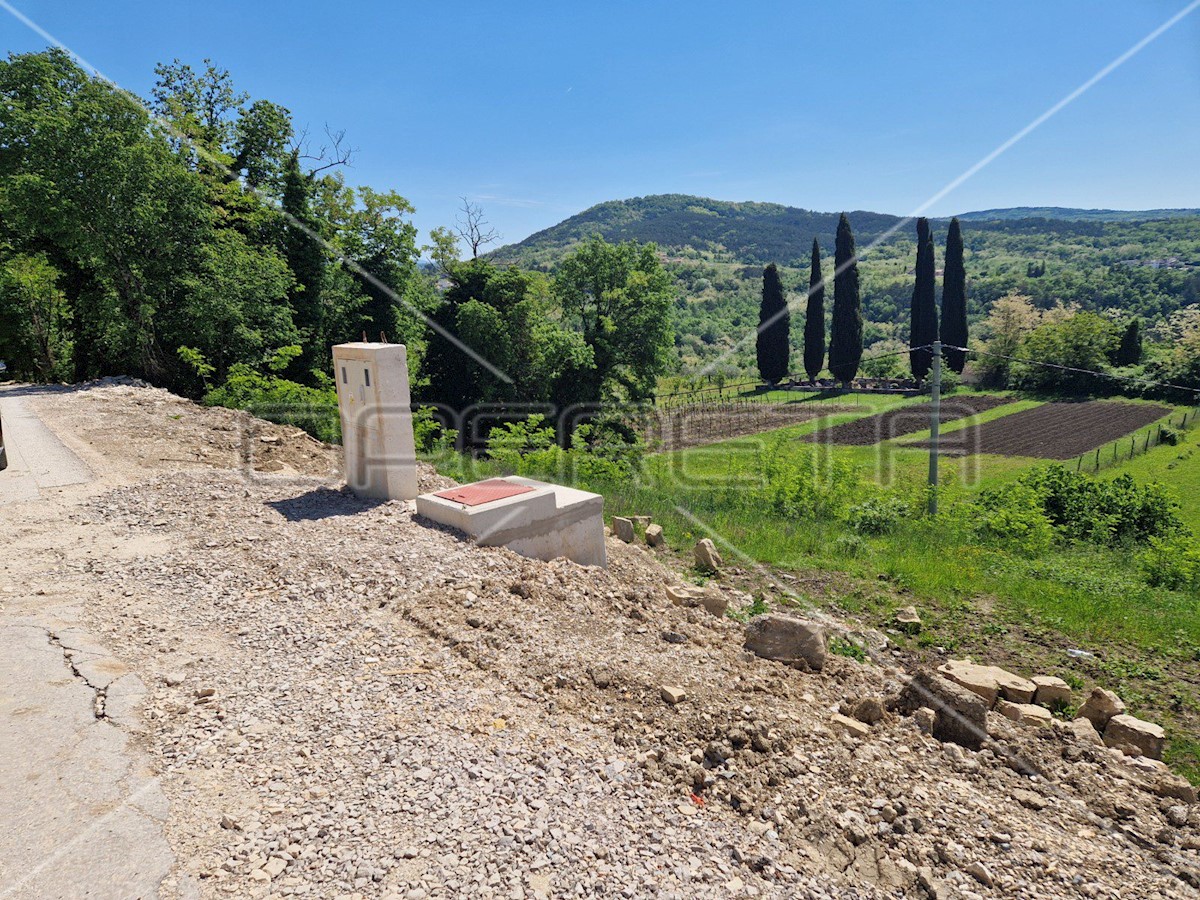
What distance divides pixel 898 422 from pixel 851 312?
37.7 feet

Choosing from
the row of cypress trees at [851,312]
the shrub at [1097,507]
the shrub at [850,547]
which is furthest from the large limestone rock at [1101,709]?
the row of cypress trees at [851,312]

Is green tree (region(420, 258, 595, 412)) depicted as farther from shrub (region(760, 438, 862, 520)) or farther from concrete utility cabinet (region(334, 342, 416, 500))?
concrete utility cabinet (region(334, 342, 416, 500))

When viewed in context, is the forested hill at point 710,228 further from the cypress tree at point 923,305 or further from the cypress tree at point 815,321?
the cypress tree at point 923,305

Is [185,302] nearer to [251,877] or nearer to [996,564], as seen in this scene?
[251,877]

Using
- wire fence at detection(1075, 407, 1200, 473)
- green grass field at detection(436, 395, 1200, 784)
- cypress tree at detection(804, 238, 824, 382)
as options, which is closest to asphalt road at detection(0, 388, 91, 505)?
green grass field at detection(436, 395, 1200, 784)

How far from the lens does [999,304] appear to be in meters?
51.3

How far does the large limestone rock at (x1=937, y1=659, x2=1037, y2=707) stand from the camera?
5742 millimetres

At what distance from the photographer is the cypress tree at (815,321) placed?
4441cm

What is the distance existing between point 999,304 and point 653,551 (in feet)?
172

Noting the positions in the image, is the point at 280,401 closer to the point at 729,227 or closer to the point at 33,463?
the point at 33,463

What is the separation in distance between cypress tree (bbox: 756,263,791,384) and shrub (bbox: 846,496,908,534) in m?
34.9

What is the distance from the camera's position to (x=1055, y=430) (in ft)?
100

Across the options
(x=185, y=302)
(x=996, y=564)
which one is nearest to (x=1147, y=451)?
(x=996, y=564)

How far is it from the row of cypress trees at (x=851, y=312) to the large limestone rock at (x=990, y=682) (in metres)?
36.9
